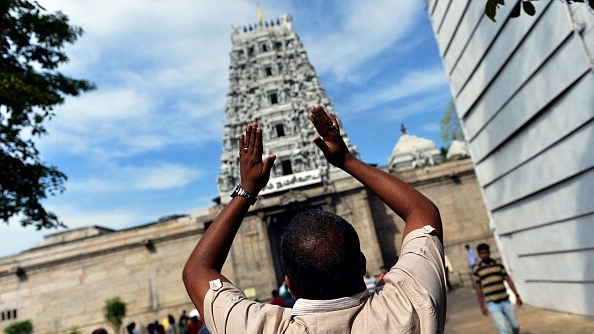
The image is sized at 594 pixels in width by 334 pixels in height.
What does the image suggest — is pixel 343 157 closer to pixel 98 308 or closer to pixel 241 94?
pixel 98 308

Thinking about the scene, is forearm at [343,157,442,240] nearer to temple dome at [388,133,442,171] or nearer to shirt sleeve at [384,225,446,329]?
shirt sleeve at [384,225,446,329]

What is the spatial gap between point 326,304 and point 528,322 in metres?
7.04

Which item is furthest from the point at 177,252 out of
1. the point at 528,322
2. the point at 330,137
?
→ the point at 330,137

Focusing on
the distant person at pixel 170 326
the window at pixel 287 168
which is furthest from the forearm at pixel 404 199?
the window at pixel 287 168

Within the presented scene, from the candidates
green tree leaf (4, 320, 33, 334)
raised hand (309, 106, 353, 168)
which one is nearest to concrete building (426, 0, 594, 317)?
raised hand (309, 106, 353, 168)

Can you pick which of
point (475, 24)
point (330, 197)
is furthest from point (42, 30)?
point (330, 197)

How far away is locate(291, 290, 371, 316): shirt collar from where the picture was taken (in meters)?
1.28

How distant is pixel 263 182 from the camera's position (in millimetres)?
1647

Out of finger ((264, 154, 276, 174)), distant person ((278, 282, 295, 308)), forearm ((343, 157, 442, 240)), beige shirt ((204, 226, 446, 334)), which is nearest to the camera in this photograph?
beige shirt ((204, 226, 446, 334))

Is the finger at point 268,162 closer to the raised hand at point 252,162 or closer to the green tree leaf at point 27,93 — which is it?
the raised hand at point 252,162

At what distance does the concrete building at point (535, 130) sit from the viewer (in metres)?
5.37

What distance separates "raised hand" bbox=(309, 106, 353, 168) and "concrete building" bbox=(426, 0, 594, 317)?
4.63 m

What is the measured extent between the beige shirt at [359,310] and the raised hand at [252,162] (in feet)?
1.32

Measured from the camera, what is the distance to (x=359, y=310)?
50.8 inches
